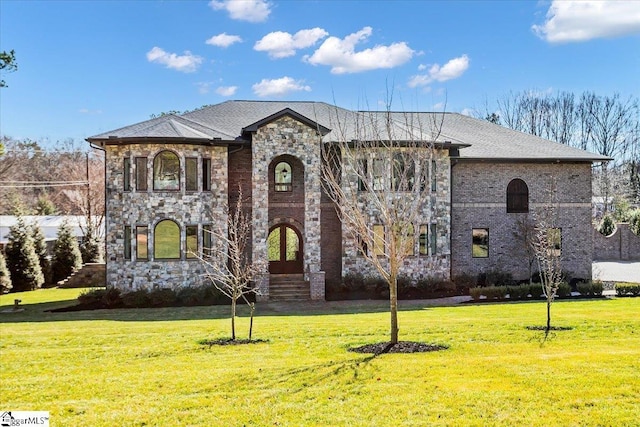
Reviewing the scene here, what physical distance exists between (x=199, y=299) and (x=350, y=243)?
6.30 m

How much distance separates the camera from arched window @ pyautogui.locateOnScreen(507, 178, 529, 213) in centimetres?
2642

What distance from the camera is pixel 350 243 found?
2423 centimetres

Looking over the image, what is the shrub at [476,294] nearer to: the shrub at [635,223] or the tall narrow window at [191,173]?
the tall narrow window at [191,173]

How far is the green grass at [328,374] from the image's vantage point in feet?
26.2

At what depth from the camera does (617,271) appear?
34.0m

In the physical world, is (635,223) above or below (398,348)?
above

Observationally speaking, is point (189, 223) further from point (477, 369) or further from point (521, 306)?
point (477, 369)

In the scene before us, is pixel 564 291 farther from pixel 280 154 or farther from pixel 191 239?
pixel 191 239

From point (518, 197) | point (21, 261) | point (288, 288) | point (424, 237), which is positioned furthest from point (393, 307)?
point (21, 261)

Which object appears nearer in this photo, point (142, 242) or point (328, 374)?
point (328, 374)

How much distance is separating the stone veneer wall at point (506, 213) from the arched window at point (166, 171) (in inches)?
457

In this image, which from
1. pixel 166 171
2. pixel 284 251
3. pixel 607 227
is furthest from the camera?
pixel 607 227

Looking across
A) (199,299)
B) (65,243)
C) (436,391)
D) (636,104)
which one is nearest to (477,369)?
(436,391)

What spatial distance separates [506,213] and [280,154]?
10327 millimetres
